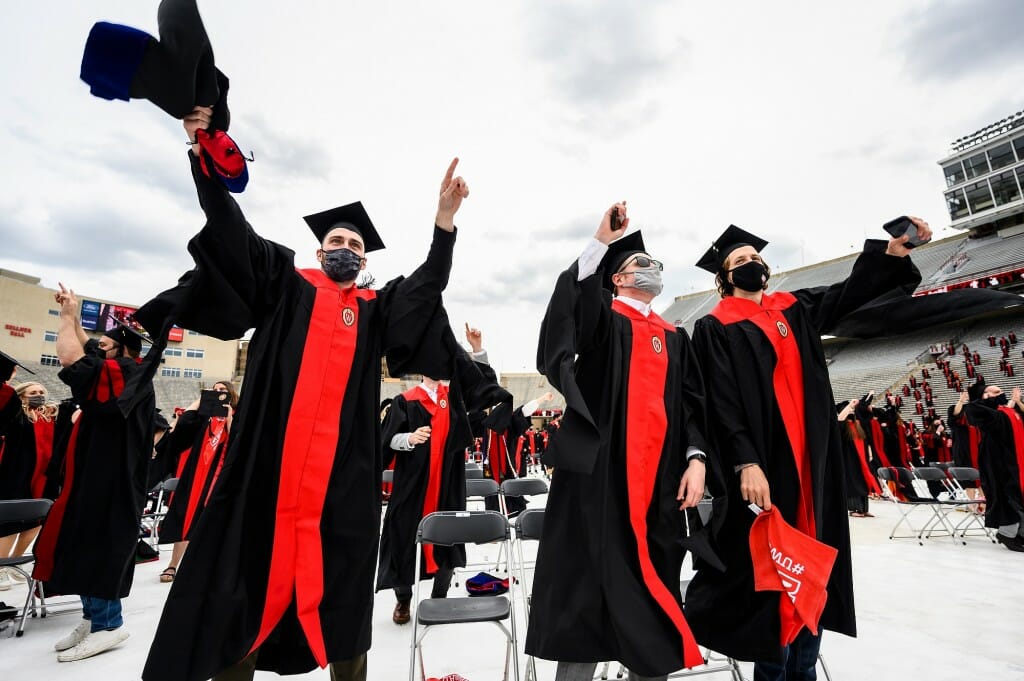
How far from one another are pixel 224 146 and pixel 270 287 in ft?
1.85

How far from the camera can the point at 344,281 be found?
2.26m

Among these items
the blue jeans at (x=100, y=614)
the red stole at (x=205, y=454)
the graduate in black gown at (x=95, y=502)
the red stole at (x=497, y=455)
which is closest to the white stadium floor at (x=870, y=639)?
the blue jeans at (x=100, y=614)

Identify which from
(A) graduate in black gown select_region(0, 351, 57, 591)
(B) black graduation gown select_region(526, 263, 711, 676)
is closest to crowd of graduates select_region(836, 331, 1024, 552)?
(B) black graduation gown select_region(526, 263, 711, 676)

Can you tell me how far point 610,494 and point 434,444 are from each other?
9.32 ft

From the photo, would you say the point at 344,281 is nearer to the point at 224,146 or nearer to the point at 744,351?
the point at 224,146

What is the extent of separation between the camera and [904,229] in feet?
7.79

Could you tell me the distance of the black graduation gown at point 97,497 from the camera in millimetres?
3424

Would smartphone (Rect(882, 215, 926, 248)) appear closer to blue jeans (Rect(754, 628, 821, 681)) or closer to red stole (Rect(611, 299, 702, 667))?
red stole (Rect(611, 299, 702, 667))

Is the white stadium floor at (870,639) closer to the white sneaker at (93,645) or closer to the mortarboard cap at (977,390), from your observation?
the white sneaker at (93,645)

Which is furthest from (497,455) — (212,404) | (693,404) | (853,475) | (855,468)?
(693,404)

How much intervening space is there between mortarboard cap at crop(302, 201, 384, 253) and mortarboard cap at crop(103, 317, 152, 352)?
7.46 feet

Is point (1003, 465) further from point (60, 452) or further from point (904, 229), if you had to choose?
point (60, 452)

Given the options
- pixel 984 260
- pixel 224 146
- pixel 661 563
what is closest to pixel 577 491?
pixel 661 563

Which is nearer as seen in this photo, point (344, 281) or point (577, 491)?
point (577, 491)
